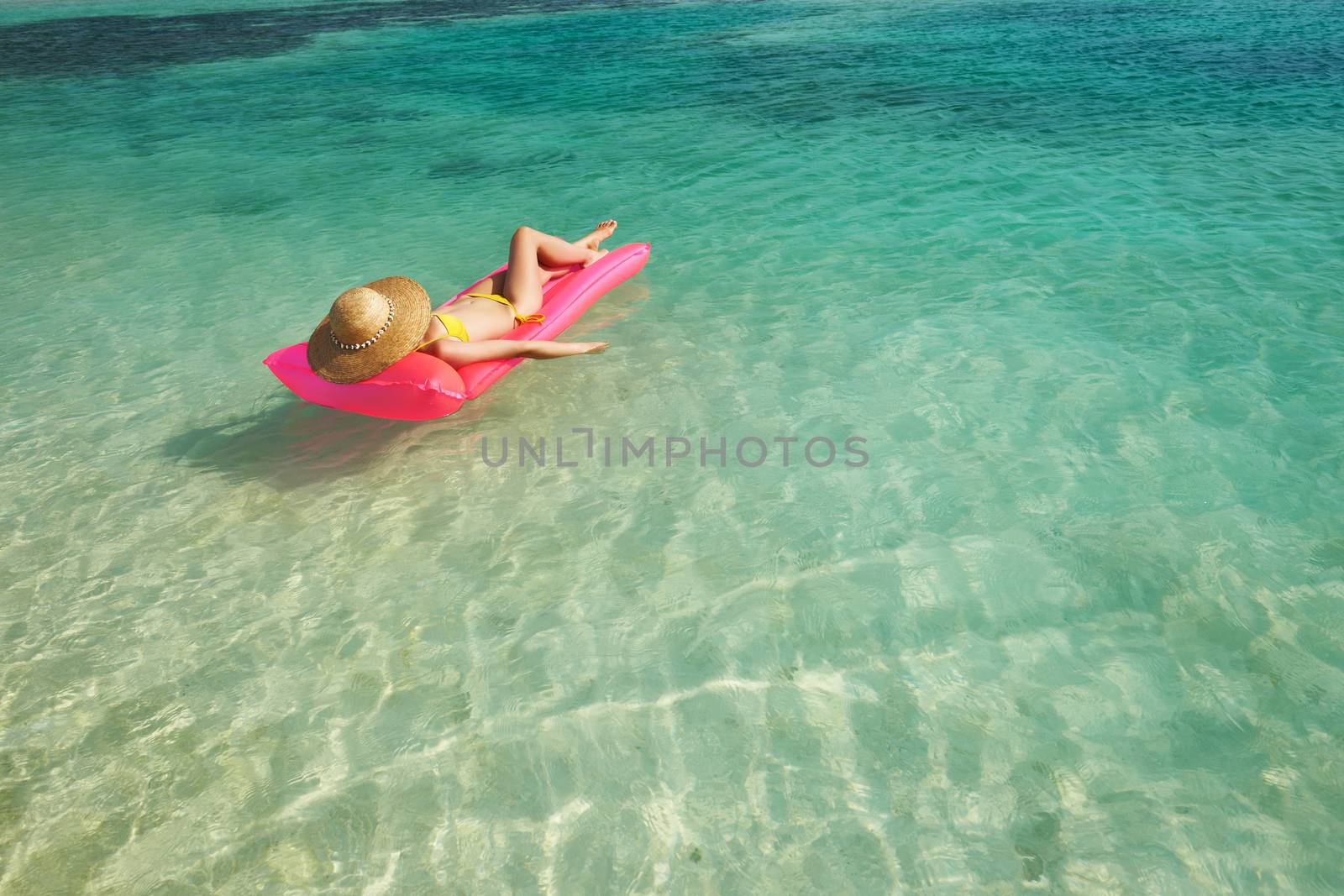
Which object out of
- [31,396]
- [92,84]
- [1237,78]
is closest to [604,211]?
[31,396]

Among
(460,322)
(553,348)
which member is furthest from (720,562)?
(460,322)

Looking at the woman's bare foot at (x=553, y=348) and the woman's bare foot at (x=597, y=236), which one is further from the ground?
the woman's bare foot at (x=553, y=348)

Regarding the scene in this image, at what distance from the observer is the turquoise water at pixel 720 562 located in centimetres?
237

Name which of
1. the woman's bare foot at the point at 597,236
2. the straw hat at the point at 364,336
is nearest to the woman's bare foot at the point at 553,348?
the straw hat at the point at 364,336

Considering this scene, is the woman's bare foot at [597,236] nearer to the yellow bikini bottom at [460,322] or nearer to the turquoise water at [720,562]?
the turquoise water at [720,562]

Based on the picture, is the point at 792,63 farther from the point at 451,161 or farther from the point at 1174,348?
the point at 1174,348

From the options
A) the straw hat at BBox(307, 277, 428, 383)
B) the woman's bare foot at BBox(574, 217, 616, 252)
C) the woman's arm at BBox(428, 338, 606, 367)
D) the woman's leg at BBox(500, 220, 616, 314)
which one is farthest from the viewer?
the woman's bare foot at BBox(574, 217, 616, 252)

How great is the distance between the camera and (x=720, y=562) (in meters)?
3.28

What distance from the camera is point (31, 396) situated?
459 cm

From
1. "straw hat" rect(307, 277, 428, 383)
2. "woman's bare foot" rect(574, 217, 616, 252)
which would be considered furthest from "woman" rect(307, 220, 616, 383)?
"woman's bare foot" rect(574, 217, 616, 252)

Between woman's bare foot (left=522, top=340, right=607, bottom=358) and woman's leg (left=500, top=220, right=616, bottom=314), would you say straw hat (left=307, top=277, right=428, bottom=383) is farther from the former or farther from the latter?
woman's leg (left=500, top=220, right=616, bottom=314)

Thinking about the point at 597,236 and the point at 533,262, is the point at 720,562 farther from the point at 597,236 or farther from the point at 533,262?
the point at 597,236

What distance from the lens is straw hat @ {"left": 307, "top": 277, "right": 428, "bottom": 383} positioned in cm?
357

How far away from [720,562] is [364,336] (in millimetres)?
1714
